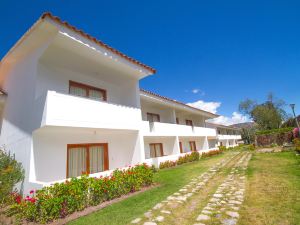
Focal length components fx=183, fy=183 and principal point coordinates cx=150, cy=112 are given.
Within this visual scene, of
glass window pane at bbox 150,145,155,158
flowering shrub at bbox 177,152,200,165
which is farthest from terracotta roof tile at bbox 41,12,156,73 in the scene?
flowering shrub at bbox 177,152,200,165

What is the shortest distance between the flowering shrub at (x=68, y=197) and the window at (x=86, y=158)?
2.41m

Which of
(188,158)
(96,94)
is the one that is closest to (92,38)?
(96,94)

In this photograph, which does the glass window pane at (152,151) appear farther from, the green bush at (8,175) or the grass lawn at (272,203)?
the green bush at (8,175)

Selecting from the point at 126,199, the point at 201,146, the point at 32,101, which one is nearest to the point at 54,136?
the point at 32,101

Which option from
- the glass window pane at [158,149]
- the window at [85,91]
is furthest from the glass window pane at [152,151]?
the window at [85,91]

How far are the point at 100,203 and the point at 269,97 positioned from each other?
5205 centimetres

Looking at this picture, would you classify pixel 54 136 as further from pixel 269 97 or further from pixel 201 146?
pixel 269 97

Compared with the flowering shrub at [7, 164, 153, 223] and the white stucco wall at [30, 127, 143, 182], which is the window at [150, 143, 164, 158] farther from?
the flowering shrub at [7, 164, 153, 223]

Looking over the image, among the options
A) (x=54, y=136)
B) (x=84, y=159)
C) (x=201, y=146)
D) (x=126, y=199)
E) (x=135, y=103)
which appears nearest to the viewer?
(x=126, y=199)

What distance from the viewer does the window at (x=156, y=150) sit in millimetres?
16487

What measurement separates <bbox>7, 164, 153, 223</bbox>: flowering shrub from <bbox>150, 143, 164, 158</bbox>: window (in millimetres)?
8981

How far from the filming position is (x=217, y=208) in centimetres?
496

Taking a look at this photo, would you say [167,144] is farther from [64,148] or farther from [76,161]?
[64,148]

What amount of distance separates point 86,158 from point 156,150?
851cm
